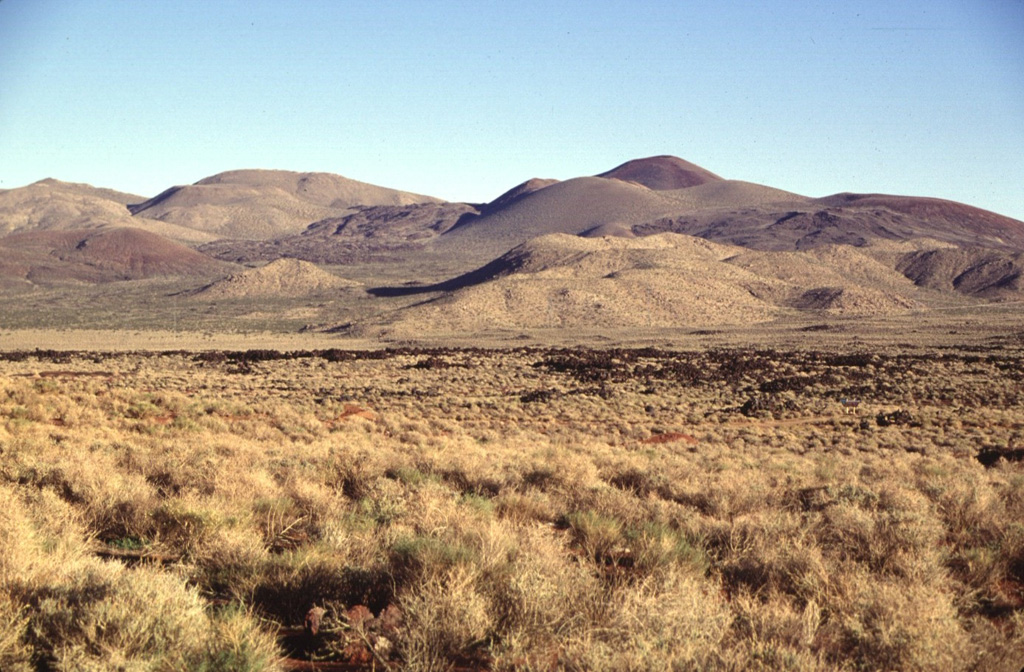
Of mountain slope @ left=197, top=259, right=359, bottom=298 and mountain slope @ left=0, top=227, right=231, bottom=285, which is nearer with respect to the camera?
mountain slope @ left=197, top=259, right=359, bottom=298

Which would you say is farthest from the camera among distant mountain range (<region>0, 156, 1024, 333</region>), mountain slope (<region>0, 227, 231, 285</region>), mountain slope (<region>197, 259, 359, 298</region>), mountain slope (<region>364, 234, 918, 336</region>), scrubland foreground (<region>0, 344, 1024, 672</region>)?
mountain slope (<region>0, 227, 231, 285</region>)

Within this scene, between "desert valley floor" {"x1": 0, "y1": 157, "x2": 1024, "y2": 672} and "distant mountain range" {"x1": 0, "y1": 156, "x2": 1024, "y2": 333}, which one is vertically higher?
"distant mountain range" {"x1": 0, "y1": 156, "x2": 1024, "y2": 333}

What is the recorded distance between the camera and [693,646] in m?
4.36

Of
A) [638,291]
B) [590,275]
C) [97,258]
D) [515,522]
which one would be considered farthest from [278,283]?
[515,522]

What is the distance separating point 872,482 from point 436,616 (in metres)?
9.04

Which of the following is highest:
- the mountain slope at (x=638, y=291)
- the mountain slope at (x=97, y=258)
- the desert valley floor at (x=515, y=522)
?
the mountain slope at (x=97, y=258)

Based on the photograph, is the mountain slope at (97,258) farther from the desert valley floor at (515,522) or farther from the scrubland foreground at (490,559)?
the scrubland foreground at (490,559)

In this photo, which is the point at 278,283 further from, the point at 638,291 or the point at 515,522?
the point at 515,522

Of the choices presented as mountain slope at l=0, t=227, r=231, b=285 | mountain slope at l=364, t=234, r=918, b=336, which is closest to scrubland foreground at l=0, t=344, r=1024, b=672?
mountain slope at l=364, t=234, r=918, b=336

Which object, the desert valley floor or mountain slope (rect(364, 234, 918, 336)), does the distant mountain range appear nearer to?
mountain slope (rect(364, 234, 918, 336))

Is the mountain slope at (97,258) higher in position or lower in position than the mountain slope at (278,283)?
higher

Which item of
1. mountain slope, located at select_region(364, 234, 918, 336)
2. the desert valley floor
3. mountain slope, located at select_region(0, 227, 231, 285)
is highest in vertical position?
mountain slope, located at select_region(0, 227, 231, 285)

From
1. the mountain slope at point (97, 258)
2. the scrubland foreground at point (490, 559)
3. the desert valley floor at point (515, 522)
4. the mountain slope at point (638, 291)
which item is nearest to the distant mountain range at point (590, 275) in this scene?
the mountain slope at point (638, 291)

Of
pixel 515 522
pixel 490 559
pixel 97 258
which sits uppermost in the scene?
pixel 97 258
